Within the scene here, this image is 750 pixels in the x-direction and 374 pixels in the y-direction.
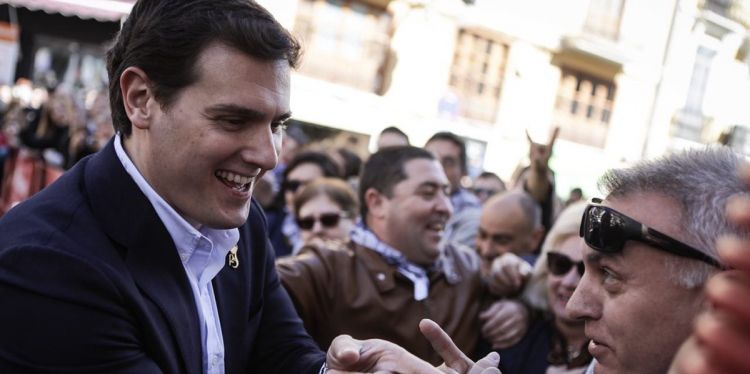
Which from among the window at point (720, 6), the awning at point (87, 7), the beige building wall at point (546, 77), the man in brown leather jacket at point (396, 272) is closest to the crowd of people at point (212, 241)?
the man in brown leather jacket at point (396, 272)

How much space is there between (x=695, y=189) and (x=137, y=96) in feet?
4.50

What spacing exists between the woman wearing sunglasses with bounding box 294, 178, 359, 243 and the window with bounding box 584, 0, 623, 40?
1940 cm

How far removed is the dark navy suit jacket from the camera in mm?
1508

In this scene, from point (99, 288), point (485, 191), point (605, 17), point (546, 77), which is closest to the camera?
point (99, 288)

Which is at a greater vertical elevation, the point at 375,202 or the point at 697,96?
the point at 697,96

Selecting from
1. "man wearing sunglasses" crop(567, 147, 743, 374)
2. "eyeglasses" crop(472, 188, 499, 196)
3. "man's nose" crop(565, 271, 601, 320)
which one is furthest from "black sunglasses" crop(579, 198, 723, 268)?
"eyeglasses" crop(472, 188, 499, 196)

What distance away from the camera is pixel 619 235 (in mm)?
1771

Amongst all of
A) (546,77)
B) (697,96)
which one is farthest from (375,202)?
(697,96)

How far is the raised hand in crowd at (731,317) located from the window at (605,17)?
23.2 meters

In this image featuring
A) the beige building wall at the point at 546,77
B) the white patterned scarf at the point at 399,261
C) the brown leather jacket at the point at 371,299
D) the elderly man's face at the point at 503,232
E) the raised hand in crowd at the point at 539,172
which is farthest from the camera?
the beige building wall at the point at 546,77

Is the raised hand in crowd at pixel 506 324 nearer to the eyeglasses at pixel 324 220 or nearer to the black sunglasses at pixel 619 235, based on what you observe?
the black sunglasses at pixel 619 235

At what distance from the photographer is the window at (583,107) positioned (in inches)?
846

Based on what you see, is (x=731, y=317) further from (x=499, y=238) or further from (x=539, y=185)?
(x=539, y=185)

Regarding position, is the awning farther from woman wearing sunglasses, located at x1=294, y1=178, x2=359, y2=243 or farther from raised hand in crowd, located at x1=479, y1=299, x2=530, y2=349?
raised hand in crowd, located at x1=479, y1=299, x2=530, y2=349
